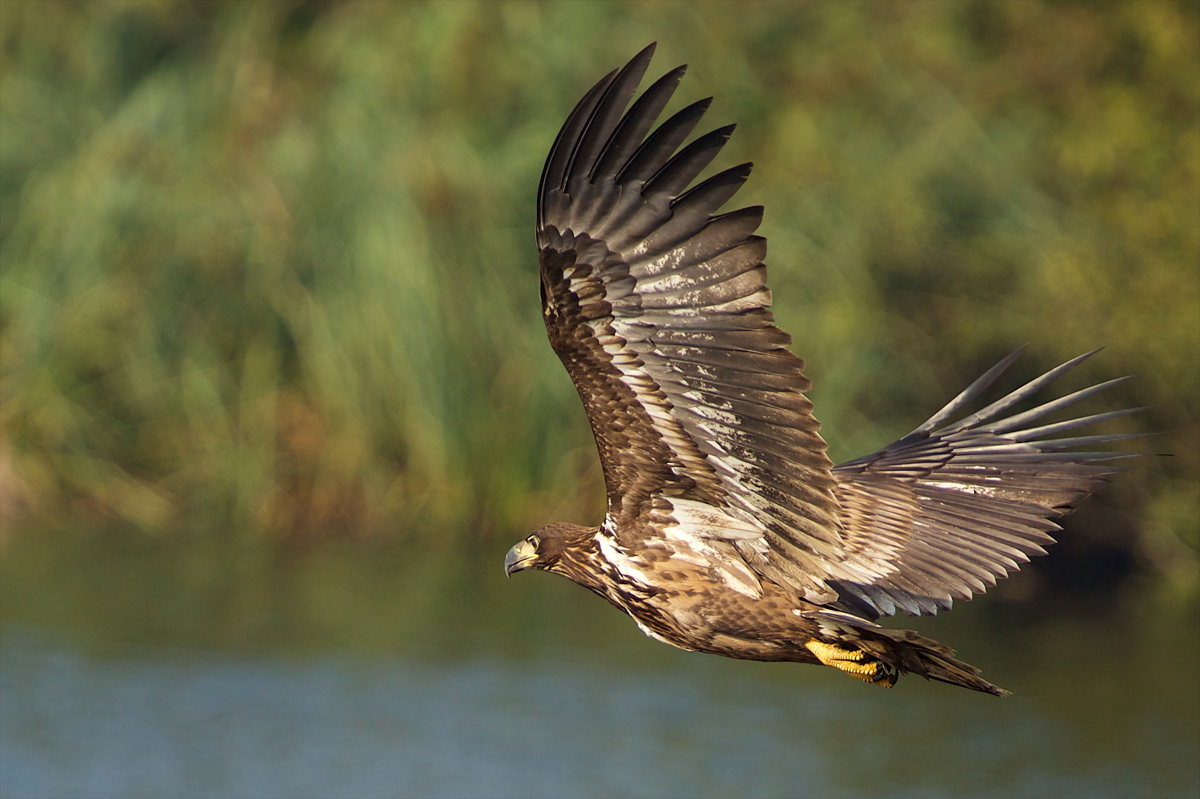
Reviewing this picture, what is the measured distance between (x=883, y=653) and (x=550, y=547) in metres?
1.12

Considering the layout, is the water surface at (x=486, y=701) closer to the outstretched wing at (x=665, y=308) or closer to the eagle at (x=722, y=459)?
the eagle at (x=722, y=459)

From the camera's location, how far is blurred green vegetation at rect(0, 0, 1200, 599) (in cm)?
1267

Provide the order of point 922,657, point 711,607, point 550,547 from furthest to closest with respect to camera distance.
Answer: point 550,547
point 711,607
point 922,657

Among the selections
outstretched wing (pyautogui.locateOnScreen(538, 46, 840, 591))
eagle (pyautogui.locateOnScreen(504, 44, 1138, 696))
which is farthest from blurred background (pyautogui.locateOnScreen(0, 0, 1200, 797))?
outstretched wing (pyautogui.locateOnScreen(538, 46, 840, 591))

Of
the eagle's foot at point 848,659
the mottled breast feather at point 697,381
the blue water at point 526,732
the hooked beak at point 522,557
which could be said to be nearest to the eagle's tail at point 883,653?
the eagle's foot at point 848,659

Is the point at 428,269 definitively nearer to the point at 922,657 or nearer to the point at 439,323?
the point at 439,323

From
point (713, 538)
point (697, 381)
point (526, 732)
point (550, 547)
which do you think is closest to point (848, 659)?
point (713, 538)

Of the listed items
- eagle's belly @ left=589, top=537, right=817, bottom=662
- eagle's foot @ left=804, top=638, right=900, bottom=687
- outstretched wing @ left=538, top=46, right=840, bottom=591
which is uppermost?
outstretched wing @ left=538, top=46, right=840, bottom=591

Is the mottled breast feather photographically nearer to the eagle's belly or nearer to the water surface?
the eagle's belly

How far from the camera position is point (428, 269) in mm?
12609

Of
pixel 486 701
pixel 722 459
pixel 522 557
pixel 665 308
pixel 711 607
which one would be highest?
pixel 665 308

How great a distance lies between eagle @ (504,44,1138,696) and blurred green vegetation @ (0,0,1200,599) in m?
6.10

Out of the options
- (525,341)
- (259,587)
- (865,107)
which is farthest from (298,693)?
(865,107)

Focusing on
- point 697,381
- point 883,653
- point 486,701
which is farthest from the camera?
point 486,701
